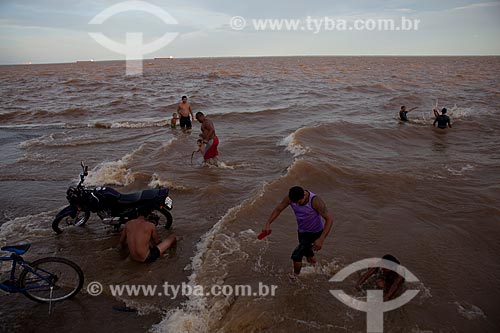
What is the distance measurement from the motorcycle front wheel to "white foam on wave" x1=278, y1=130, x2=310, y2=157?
6017 mm

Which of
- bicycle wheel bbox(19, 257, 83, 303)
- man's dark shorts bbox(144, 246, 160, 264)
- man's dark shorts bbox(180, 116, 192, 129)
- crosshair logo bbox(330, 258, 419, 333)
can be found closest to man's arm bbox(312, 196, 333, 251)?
crosshair logo bbox(330, 258, 419, 333)

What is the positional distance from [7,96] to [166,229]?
28567mm

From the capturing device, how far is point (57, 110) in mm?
19891

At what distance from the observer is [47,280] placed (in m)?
4.05

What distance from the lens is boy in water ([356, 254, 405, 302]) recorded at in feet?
13.2

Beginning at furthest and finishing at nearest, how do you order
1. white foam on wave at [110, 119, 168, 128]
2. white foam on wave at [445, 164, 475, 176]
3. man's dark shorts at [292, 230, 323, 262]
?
white foam on wave at [110, 119, 168, 128]
white foam on wave at [445, 164, 475, 176]
man's dark shorts at [292, 230, 323, 262]

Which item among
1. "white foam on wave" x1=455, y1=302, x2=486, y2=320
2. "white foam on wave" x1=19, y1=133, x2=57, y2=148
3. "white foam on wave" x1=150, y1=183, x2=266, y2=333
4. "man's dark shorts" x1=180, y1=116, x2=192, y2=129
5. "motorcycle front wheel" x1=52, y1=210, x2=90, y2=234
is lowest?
"white foam on wave" x1=150, y1=183, x2=266, y2=333

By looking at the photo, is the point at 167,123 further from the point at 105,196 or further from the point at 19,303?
the point at 19,303

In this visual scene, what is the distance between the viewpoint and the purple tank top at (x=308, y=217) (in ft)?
13.1

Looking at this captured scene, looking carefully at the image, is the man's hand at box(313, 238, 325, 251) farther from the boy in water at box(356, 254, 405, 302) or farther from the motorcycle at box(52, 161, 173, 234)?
the motorcycle at box(52, 161, 173, 234)

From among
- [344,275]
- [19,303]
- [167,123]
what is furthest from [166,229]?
[167,123]

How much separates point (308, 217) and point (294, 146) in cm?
690

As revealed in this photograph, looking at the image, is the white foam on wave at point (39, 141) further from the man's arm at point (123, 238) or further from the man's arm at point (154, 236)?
the man's arm at point (154, 236)

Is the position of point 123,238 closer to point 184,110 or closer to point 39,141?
point 184,110
